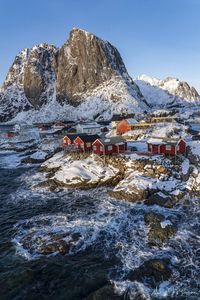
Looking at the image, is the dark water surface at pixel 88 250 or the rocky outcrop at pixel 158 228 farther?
the rocky outcrop at pixel 158 228

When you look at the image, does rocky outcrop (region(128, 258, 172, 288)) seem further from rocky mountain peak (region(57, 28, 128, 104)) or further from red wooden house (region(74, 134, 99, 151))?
rocky mountain peak (region(57, 28, 128, 104))

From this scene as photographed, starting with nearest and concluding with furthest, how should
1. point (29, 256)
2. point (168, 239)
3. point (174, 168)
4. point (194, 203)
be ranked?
point (29, 256) → point (168, 239) → point (194, 203) → point (174, 168)

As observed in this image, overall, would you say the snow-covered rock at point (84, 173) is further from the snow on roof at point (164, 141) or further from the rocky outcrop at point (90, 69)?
the rocky outcrop at point (90, 69)

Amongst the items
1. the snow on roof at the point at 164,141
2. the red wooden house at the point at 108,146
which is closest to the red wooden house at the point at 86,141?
the red wooden house at the point at 108,146

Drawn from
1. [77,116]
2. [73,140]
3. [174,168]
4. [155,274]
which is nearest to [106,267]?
[155,274]

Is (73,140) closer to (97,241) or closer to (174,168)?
(174,168)

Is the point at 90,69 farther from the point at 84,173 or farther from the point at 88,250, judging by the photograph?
the point at 88,250
